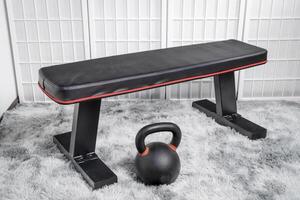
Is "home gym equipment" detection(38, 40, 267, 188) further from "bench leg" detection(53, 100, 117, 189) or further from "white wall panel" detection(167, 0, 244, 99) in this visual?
"white wall panel" detection(167, 0, 244, 99)

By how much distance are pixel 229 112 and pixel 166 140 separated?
1.77ft

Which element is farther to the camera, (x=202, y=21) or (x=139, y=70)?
(x=202, y=21)

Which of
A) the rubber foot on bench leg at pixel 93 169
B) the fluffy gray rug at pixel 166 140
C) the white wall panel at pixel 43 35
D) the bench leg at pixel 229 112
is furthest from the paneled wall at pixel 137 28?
the rubber foot on bench leg at pixel 93 169

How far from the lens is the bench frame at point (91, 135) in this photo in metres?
1.93

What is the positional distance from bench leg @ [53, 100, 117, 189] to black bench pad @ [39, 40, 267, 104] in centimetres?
16

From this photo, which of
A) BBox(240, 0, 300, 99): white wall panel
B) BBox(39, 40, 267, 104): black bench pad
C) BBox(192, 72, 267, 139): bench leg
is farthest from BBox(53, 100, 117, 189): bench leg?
BBox(240, 0, 300, 99): white wall panel

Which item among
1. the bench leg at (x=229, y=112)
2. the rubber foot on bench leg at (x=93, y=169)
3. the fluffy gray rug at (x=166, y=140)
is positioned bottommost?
the fluffy gray rug at (x=166, y=140)

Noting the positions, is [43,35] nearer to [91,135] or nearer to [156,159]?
[91,135]

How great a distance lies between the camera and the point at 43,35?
2.83 metres

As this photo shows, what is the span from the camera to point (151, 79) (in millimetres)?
1938

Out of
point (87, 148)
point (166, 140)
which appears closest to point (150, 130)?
point (87, 148)

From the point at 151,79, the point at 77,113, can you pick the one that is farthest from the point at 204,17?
the point at 77,113

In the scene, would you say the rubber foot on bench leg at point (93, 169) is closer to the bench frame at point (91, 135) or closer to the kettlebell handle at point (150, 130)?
the bench frame at point (91, 135)

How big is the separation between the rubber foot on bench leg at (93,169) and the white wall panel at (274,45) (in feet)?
4.90
